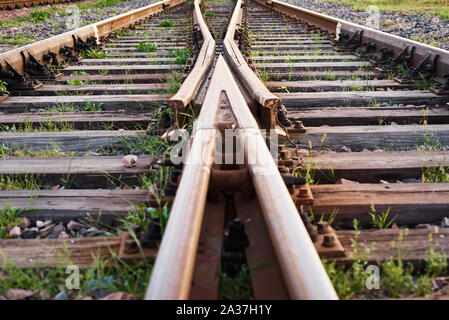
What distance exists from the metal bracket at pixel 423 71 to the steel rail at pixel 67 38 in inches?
142

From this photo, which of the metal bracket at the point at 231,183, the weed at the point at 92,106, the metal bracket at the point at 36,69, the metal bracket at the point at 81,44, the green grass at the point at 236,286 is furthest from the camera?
the metal bracket at the point at 81,44

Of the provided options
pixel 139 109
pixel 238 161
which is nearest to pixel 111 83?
pixel 139 109

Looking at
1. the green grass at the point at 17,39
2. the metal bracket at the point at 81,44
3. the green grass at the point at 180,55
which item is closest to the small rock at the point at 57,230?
the green grass at the point at 180,55

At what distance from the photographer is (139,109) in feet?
12.1

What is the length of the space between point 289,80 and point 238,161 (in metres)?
2.78

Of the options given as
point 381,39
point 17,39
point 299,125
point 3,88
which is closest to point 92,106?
point 3,88

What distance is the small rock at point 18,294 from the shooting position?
1521 millimetres

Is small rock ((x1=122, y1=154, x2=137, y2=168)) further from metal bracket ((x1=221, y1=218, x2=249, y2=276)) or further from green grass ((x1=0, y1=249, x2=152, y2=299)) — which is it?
metal bracket ((x1=221, y1=218, x2=249, y2=276))

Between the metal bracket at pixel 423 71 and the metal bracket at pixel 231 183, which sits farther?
the metal bracket at pixel 423 71

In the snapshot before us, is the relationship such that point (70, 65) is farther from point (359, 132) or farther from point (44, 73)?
point (359, 132)

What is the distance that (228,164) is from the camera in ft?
6.52

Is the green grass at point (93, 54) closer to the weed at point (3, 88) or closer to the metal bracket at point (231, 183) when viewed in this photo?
the weed at point (3, 88)

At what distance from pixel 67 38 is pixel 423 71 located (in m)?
4.09

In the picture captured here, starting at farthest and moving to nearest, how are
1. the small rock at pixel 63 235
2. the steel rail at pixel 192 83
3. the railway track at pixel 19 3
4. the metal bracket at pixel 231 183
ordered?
the railway track at pixel 19 3, the steel rail at pixel 192 83, the small rock at pixel 63 235, the metal bracket at pixel 231 183
